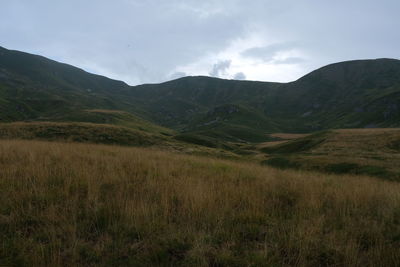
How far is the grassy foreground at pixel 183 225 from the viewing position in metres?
3.16

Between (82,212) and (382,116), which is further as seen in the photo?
(382,116)

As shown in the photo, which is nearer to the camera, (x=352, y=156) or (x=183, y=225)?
(x=183, y=225)

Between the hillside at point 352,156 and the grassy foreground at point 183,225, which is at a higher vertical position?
the grassy foreground at point 183,225

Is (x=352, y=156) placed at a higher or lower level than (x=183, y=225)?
lower

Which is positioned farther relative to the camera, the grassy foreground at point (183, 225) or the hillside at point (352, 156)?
the hillside at point (352, 156)

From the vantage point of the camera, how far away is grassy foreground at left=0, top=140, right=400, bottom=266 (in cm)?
316

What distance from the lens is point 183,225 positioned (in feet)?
13.1

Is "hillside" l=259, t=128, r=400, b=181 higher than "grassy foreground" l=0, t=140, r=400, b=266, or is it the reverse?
"grassy foreground" l=0, t=140, r=400, b=266

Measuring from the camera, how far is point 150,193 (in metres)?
Result: 5.37

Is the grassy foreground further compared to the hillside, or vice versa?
the hillside

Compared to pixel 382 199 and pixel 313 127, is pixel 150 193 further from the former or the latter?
pixel 313 127

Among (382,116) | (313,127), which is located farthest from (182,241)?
(313,127)

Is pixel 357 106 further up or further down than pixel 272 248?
further up

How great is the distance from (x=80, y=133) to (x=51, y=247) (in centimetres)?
3540
